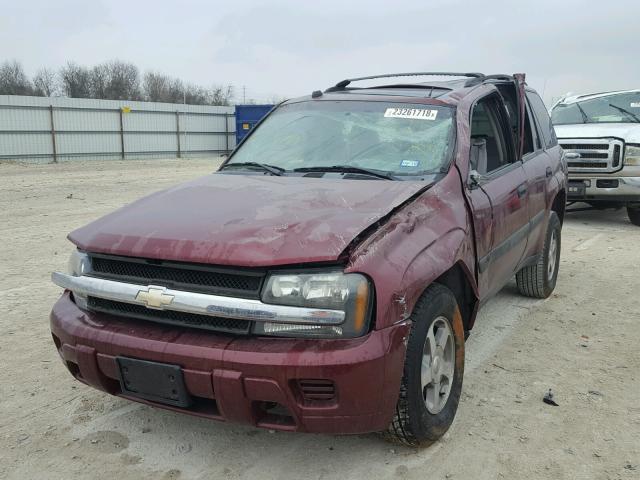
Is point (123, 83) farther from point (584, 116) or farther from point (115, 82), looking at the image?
point (584, 116)

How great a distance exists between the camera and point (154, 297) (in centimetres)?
248

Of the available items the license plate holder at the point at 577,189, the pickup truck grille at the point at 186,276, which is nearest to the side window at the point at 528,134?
the pickup truck grille at the point at 186,276

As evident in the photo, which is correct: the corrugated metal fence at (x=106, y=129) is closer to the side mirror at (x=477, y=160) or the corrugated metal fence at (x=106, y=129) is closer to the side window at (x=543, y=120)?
the side window at (x=543, y=120)

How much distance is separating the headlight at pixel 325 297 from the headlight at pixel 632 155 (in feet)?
26.1

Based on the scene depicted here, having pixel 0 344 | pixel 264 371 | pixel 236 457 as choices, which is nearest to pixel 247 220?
pixel 264 371

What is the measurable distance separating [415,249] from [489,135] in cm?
185

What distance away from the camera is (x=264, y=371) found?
2.29m

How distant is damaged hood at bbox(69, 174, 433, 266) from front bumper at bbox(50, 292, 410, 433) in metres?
0.33

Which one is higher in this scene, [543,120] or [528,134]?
[543,120]

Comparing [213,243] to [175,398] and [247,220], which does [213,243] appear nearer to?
[247,220]

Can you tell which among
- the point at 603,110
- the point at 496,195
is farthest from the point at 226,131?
the point at 496,195

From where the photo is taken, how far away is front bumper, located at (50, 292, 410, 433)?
90.4 inches

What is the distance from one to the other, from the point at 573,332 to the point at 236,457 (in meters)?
2.94

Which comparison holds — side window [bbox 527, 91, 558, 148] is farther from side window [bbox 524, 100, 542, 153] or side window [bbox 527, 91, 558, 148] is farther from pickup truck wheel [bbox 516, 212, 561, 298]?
pickup truck wheel [bbox 516, 212, 561, 298]
